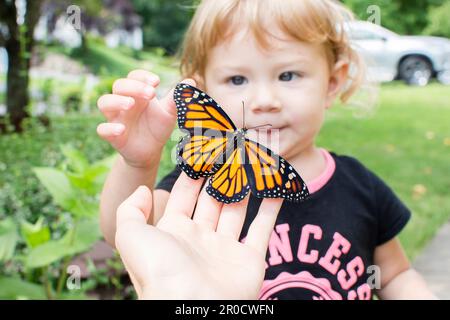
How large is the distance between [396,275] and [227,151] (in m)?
0.98

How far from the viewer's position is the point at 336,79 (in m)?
2.01

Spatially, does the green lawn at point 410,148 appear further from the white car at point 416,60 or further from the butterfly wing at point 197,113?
the butterfly wing at point 197,113

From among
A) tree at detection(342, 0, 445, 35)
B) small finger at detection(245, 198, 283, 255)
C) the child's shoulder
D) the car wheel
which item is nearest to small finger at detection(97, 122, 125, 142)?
small finger at detection(245, 198, 283, 255)

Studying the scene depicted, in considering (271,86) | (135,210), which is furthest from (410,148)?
(135,210)

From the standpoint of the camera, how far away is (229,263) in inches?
46.0

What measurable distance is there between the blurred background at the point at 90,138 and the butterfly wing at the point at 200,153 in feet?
2.62

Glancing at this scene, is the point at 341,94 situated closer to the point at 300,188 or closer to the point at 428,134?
the point at 300,188

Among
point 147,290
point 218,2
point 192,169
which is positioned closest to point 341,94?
point 218,2

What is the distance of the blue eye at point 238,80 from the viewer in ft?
5.59

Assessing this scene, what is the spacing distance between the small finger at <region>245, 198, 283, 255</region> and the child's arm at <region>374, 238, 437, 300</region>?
2.41ft

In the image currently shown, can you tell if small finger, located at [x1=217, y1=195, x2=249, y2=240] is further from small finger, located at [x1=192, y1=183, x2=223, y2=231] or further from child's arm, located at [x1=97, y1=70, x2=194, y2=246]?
child's arm, located at [x1=97, y1=70, x2=194, y2=246]

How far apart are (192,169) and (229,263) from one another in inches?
9.5

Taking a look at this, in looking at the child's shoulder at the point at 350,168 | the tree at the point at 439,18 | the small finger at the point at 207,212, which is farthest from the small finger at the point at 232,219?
the tree at the point at 439,18

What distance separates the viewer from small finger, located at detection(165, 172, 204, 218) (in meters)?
1.34
